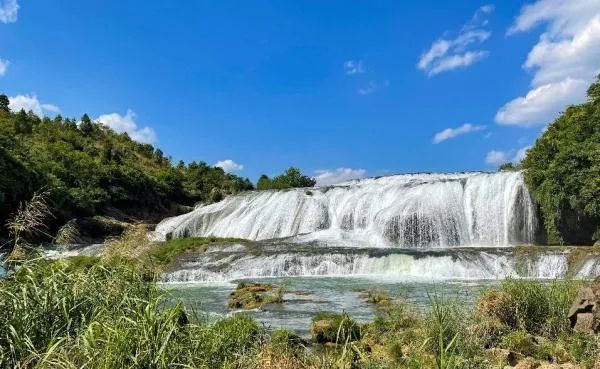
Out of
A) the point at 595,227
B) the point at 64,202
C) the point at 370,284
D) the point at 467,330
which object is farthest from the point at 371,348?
the point at 64,202

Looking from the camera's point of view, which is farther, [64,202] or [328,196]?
[64,202]

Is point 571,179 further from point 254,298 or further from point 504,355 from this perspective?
point 504,355

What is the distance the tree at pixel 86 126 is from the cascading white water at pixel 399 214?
65341 millimetres

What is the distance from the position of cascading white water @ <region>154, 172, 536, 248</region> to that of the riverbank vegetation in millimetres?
20649

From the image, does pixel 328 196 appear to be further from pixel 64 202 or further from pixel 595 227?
pixel 64 202

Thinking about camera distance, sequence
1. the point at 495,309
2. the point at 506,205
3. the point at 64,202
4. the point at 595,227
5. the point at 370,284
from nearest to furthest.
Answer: the point at 495,309
the point at 370,284
the point at 595,227
the point at 506,205
the point at 64,202

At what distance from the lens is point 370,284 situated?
19406 millimetres

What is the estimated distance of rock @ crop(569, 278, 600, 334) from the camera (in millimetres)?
8758

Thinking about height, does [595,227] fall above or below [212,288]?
above

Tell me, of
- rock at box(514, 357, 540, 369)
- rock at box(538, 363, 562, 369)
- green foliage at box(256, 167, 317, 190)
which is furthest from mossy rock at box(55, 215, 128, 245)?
rock at box(538, 363, 562, 369)

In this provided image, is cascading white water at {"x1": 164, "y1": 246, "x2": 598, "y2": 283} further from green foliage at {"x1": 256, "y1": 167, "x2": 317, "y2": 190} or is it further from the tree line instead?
green foliage at {"x1": 256, "y1": 167, "x2": 317, "y2": 190}

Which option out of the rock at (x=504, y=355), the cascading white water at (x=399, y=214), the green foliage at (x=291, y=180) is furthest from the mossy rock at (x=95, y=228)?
the rock at (x=504, y=355)

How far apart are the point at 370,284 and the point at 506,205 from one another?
47.5 ft

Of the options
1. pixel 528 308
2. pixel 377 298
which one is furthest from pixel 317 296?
pixel 528 308
